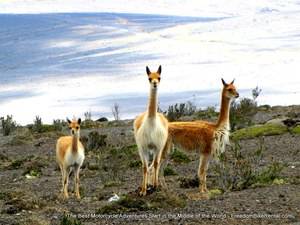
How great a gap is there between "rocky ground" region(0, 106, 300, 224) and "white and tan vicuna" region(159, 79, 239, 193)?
0.42 metres

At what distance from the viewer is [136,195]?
28.6ft

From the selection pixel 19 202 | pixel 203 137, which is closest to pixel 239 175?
pixel 203 137

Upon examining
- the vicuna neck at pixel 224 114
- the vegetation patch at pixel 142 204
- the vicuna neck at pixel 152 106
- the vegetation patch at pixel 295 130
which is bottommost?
the vegetation patch at pixel 142 204

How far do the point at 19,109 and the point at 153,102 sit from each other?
19.2 metres

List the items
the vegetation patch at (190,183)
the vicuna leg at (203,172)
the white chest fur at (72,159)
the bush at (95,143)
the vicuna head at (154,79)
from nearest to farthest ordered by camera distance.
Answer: the vicuna head at (154,79) < the vicuna leg at (203,172) < the vegetation patch at (190,183) < the white chest fur at (72,159) < the bush at (95,143)

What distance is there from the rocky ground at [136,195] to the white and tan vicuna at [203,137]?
Answer: 1.36ft

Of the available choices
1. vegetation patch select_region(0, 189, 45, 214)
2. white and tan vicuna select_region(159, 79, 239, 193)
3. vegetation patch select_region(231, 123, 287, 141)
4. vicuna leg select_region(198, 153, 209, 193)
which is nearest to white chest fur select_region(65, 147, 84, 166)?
vegetation patch select_region(0, 189, 45, 214)

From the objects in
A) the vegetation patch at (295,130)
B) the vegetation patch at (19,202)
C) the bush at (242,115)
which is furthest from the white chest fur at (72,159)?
the bush at (242,115)

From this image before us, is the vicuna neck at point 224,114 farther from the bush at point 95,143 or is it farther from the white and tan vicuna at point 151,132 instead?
the bush at point 95,143

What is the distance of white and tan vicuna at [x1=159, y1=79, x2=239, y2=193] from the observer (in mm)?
9992

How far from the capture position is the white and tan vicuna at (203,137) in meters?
9.99

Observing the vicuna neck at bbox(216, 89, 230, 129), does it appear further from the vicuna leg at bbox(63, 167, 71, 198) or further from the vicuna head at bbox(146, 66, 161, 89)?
the vicuna leg at bbox(63, 167, 71, 198)

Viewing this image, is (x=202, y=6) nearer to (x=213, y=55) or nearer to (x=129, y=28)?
(x=129, y=28)

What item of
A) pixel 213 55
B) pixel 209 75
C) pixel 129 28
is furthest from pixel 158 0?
pixel 209 75
